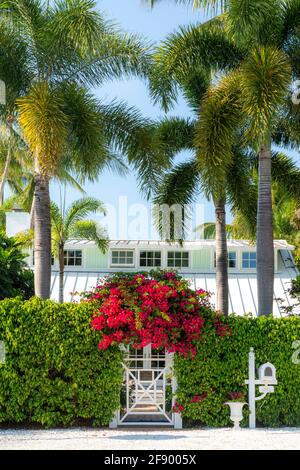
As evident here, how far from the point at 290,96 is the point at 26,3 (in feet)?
22.9

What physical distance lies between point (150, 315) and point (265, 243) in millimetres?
4863

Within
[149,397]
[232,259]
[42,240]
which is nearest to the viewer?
[149,397]

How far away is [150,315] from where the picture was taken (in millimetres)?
11688

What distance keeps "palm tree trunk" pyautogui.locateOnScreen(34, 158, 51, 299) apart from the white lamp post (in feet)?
16.3

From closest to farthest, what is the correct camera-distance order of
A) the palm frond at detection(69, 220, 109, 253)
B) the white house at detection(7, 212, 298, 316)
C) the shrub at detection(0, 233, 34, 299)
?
the shrub at detection(0, 233, 34, 299), the palm frond at detection(69, 220, 109, 253), the white house at detection(7, 212, 298, 316)

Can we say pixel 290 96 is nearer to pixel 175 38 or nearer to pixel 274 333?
pixel 175 38

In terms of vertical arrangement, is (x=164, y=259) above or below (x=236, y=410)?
above

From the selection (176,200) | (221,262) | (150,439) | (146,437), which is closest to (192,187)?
(176,200)

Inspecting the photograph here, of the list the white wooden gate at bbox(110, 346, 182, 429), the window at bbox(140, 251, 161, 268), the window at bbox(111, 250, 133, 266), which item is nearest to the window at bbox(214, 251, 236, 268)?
the window at bbox(140, 251, 161, 268)

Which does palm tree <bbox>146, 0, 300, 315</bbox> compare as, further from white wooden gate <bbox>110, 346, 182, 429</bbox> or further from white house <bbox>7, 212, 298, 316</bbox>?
white house <bbox>7, 212, 298, 316</bbox>

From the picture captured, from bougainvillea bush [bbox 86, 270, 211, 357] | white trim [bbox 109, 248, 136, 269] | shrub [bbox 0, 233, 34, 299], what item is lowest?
bougainvillea bush [bbox 86, 270, 211, 357]

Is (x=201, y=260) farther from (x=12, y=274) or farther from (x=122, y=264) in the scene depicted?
(x=12, y=274)

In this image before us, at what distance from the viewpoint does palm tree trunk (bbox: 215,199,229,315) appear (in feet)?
63.5
